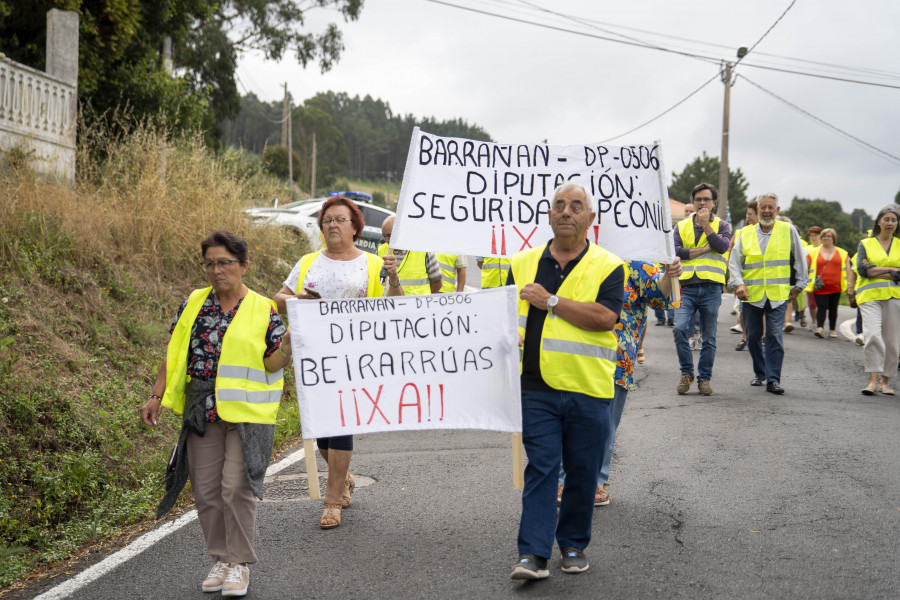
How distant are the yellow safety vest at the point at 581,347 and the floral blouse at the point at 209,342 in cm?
139

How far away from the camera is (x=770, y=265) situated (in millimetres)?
10156

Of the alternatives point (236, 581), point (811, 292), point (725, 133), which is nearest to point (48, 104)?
point (236, 581)

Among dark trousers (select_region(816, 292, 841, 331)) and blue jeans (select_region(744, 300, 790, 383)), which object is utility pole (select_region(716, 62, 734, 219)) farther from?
blue jeans (select_region(744, 300, 790, 383))

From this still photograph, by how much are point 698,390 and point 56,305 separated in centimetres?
682

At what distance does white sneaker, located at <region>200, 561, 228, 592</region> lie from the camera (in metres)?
4.47

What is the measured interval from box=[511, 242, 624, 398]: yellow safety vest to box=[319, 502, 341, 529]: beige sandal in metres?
1.76

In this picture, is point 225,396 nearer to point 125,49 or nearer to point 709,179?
point 125,49

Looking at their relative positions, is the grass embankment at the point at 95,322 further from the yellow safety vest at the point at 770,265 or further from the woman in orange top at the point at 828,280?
the woman in orange top at the point at 828,280

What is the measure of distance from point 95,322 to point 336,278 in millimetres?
4700

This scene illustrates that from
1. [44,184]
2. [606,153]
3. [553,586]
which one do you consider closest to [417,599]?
[553,586]

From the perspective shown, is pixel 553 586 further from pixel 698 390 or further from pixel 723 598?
pixel 698 390

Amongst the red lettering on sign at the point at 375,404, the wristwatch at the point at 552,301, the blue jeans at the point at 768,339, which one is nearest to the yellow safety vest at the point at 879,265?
the blue jeans at the point at 768,339

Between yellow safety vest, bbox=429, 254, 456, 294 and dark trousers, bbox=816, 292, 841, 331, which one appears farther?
dark trousers, bbox=816, 292, 841, 331

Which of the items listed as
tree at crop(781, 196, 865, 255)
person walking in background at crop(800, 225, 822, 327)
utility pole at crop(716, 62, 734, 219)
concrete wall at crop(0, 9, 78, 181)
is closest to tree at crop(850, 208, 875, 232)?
tree at crop(781, 196, 865, 255)
